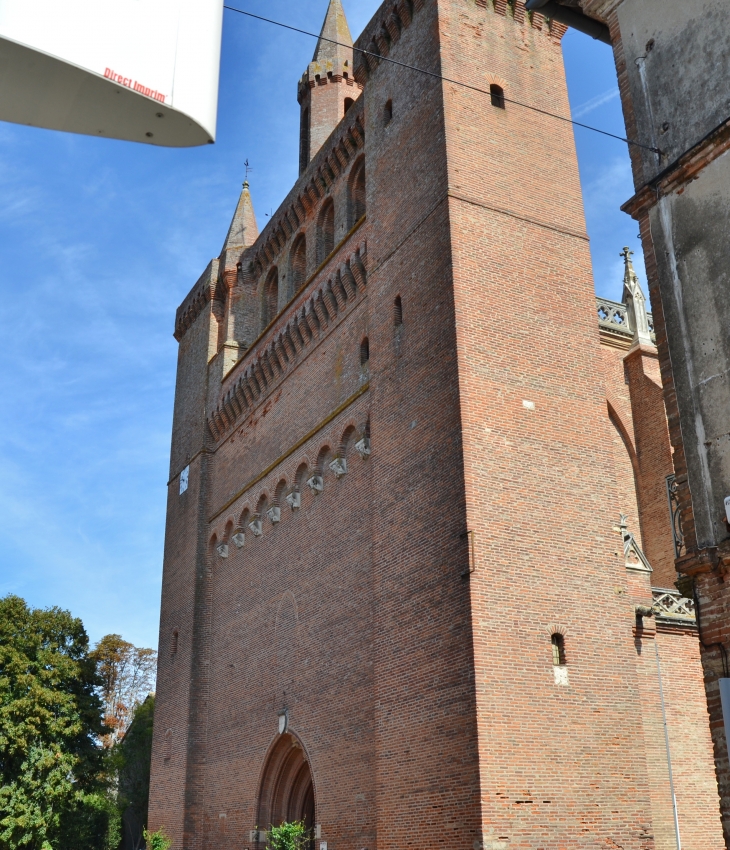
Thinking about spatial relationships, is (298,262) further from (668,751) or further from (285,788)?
(668,751)

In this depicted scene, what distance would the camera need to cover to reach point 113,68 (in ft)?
12.5

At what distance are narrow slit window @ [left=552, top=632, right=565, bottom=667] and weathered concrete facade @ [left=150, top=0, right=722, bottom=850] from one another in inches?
1.1

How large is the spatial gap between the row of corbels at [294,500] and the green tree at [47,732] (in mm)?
8767

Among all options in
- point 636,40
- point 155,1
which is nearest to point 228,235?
point 636,40

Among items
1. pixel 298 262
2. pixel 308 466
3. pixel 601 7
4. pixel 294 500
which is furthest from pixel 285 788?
pixel 601 7

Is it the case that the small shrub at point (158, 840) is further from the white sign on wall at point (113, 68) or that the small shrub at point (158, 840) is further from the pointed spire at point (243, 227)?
the white sign on wall at point (113, 68)

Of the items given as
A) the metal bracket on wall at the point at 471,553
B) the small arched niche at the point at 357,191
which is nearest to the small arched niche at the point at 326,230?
the small arched niche at the point at 357,191

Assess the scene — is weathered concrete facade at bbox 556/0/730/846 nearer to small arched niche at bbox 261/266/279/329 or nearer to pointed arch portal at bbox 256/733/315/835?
pointed arch portal at bbox 256/733/315/835

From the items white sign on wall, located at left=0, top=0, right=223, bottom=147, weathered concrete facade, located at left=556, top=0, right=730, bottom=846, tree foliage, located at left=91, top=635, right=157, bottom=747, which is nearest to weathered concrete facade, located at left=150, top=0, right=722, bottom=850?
weathered concrete facade, located at left=556, top=0, right=730, bottom=846

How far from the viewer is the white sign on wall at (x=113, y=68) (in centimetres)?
359

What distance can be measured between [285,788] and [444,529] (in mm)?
8170

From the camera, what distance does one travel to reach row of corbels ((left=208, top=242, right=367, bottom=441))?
20.1 meters

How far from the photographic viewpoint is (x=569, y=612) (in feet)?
46.6

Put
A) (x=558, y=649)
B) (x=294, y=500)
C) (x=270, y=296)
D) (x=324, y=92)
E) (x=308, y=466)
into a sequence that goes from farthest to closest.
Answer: (x=324, y=92)
(x=270, y=296)
(x=294, y=500)
(x=308, y=466)
(x=558, y=649)
